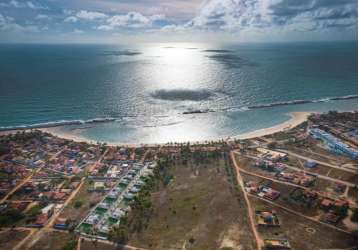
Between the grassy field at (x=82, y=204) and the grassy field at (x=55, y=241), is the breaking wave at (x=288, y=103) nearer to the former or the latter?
the grassy field at (x=82, y=204)

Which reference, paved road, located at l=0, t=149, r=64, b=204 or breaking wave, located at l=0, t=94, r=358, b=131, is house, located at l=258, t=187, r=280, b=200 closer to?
breaking wave, located at l=0, t=94, r=358, b=131

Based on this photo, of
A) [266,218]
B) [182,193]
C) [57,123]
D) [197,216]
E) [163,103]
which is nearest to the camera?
[266,218]

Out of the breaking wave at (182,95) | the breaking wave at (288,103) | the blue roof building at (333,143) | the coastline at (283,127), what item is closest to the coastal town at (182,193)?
the blue roof building at (333,143)

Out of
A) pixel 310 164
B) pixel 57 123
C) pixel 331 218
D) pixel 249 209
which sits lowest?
pixel 57 123

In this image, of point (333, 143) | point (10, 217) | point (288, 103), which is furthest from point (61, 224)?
point (288, 103)

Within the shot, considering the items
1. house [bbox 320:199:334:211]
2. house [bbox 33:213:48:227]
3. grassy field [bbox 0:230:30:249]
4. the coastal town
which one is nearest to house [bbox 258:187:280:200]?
the coastal town

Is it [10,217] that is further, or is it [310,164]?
[310,164]

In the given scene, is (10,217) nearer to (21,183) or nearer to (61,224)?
(61,224)
